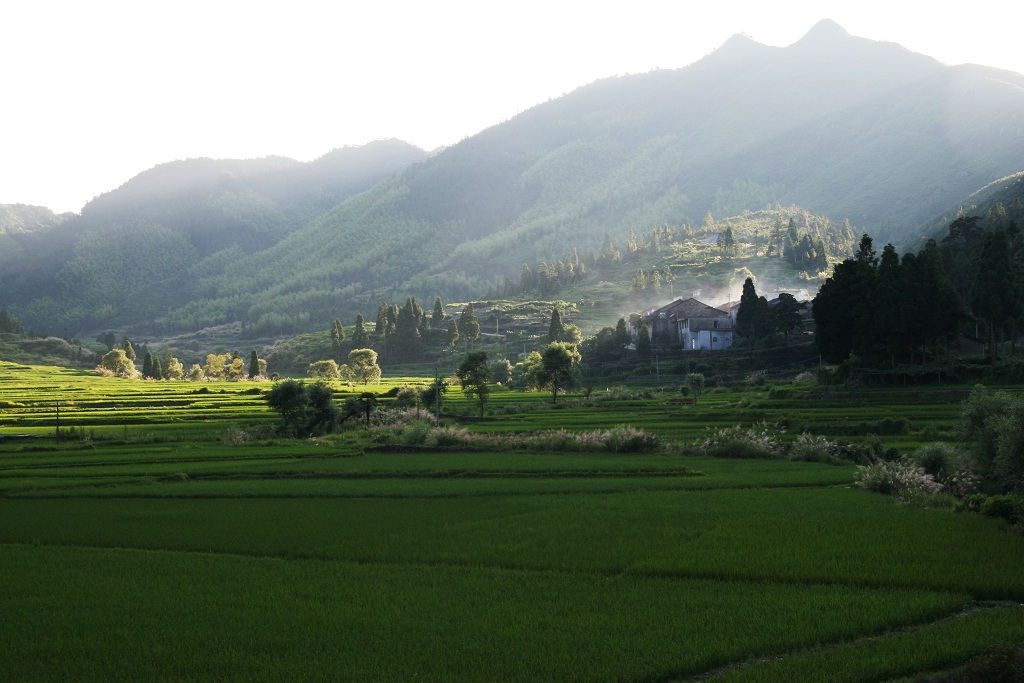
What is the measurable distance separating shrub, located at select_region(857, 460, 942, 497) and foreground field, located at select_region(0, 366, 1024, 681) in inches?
32.6

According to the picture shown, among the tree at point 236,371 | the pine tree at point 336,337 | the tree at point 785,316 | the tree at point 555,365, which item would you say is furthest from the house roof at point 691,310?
the tree at point 236,371

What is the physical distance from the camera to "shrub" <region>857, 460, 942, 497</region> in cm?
2322

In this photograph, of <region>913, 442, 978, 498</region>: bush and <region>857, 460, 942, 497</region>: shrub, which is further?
<region>913, 442, 978, 498</region>: bush

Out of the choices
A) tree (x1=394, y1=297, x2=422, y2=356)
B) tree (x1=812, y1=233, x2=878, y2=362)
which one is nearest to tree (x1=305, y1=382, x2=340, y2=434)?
tree (x1=812, y1=233, x2=878, y2=362)

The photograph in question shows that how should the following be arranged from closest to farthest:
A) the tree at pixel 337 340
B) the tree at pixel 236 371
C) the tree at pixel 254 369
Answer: the tree at pixel 254 369 < the tree at pixel 236 371 < the tree at pixel 337 340

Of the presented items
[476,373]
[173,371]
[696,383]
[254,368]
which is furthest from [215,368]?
[696,383]

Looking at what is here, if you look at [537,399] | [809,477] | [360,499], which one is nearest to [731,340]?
[537,399]

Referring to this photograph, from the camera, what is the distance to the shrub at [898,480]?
76.2 ft

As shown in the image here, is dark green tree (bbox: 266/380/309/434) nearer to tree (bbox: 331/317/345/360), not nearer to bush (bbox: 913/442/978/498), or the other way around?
bush (bbox: 913/442/978/498)

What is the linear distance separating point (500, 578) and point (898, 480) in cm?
1470

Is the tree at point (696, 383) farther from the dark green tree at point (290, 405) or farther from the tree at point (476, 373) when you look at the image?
the dark green tree at point (290, 405)

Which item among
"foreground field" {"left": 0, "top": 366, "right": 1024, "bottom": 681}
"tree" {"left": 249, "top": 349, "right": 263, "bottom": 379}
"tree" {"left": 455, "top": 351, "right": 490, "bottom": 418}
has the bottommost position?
"foreground field" {"left": 0, "top": 366, "right": 1024, "bottom": 681}

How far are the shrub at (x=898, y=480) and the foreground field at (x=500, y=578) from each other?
828 millimetres

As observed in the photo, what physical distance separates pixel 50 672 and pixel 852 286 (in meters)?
58.9
